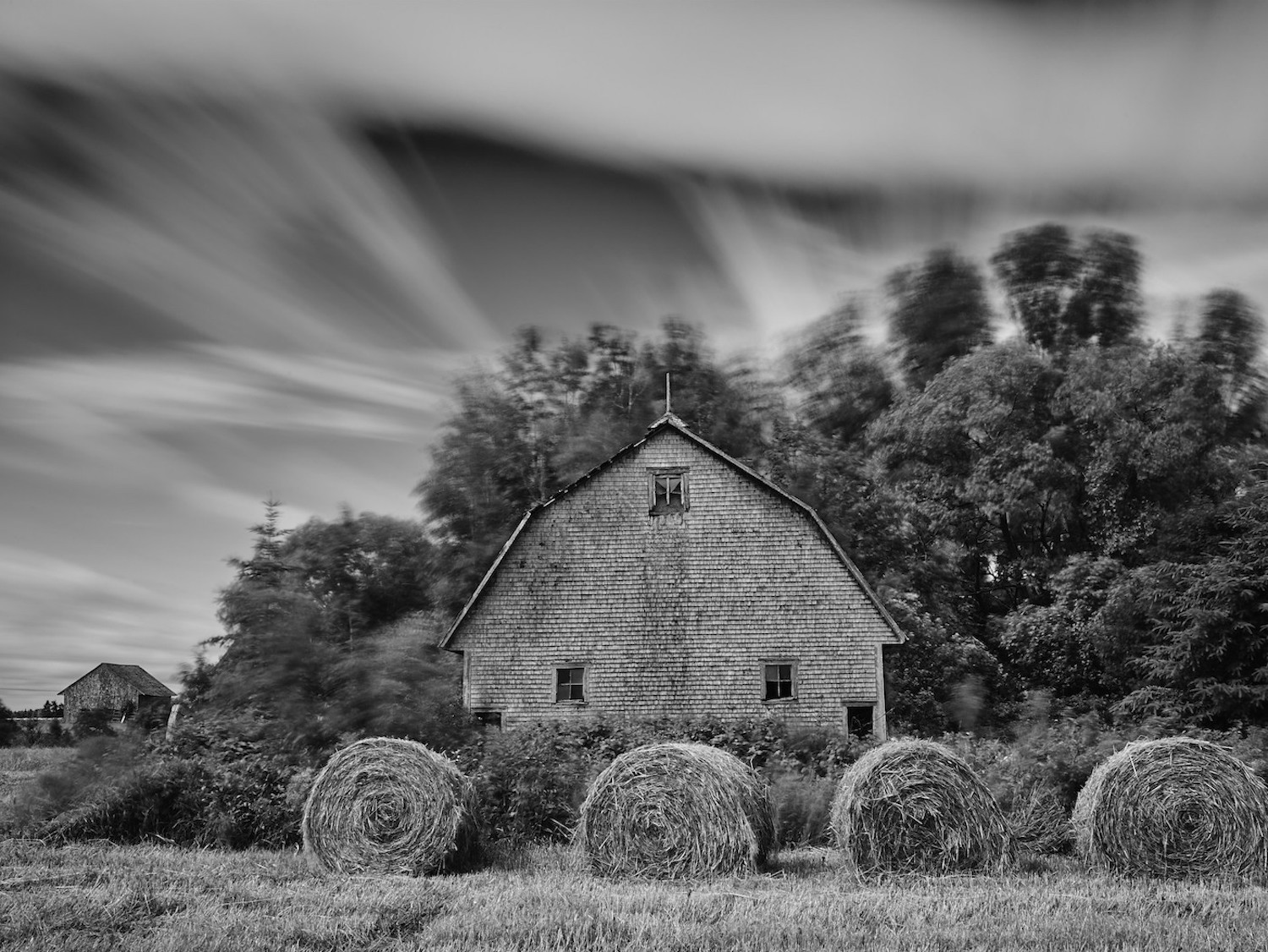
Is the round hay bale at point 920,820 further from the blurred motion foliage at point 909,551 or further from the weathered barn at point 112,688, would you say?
the weathered barn at point 112,688

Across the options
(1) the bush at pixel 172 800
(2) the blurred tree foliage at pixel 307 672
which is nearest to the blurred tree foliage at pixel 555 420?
(2) the blurred tree foliage at pixel 307 672

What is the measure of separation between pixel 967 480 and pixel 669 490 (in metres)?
12.8

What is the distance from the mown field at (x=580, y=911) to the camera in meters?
8.17

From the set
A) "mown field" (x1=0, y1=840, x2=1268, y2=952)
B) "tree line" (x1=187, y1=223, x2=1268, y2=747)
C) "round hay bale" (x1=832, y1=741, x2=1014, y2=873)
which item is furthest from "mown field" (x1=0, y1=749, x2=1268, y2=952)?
"tree line" (x1=187, y1=223, x2=1268, y2=747)

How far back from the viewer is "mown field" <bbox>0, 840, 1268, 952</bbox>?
817cm

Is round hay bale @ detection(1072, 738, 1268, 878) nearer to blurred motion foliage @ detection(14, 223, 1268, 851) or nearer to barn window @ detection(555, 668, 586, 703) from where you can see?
blurred motion foliage @ detection(14, 223, 1268, 851)

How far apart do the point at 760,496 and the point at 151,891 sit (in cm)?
1667

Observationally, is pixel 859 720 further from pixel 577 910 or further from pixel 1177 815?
pixel 577 910

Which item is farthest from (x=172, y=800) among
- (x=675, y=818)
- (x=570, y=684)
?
(x=570, y=684)

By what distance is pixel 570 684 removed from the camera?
2361cm

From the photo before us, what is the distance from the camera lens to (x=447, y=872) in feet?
39.5

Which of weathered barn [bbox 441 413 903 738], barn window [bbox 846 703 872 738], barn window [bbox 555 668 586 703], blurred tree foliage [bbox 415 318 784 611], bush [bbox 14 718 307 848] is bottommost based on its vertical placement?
bush [bbox 14 718 307 848]

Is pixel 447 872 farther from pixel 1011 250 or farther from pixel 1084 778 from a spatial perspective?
pixel 1011 250

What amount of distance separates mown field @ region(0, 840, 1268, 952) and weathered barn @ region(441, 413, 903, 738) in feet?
37.2
